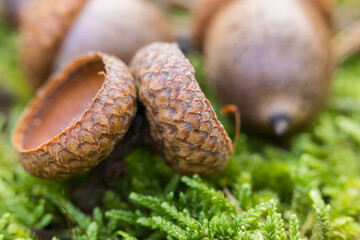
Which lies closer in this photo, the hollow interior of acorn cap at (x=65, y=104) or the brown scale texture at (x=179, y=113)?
the brown scale texture at (x=179, y=113)

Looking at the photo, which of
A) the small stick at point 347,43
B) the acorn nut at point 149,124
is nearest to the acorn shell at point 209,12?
the small stick at point 347,43

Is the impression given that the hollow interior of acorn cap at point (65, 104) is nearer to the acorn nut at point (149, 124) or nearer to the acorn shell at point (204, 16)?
the acorn nut at point (149, 124)

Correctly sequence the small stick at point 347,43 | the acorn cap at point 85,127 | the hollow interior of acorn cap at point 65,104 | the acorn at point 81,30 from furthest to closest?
the small stick at point 347,43 → the acorn at point 81,30 → the hollow interior of acorn cap at point 65,104 → the acorn cap at point 85,127

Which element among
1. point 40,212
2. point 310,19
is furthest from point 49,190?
point 310,19

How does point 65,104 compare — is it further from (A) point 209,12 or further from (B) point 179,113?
(A) point 209,12

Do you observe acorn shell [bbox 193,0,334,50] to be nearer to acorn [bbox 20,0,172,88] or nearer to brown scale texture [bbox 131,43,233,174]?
acorn [bbox 20,0,172,88]

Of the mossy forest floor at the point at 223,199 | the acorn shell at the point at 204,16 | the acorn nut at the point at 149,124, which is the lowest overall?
the mossy forest floor at the point at 223,199

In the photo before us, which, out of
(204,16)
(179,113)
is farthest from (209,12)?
(179,113)

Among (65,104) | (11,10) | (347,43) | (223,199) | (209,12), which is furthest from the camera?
(11,10)
